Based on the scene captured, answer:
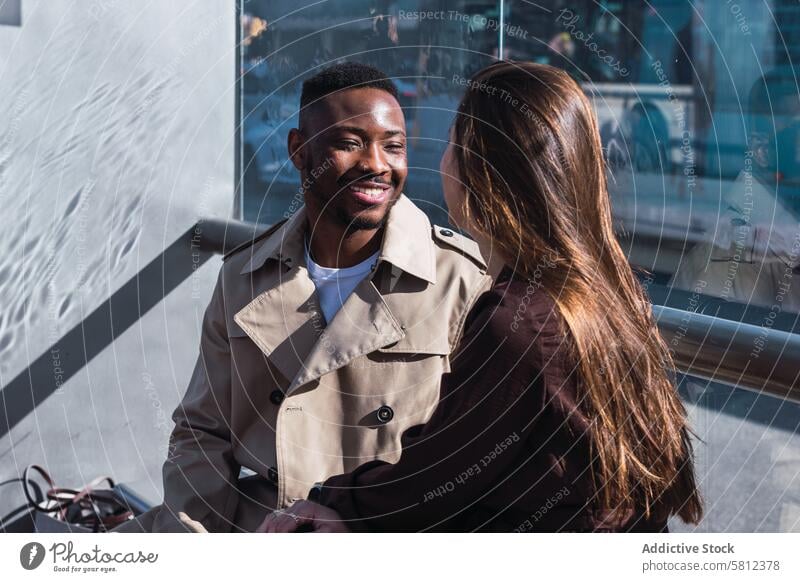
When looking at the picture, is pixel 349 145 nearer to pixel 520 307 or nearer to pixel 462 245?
pixel 462 245

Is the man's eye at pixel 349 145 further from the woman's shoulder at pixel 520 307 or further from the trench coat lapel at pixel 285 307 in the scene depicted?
the woman's shoulder at pixel 520 307

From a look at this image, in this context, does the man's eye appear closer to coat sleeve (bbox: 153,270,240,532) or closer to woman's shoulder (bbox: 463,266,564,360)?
coat sleeve (bbox: 153,270,240,532)

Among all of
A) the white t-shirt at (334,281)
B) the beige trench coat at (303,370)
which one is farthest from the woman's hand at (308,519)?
the white t-shirt at (334,281)

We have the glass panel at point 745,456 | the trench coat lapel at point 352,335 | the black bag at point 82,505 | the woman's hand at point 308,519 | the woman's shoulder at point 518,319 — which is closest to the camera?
the woman's shoulder at point 518,319

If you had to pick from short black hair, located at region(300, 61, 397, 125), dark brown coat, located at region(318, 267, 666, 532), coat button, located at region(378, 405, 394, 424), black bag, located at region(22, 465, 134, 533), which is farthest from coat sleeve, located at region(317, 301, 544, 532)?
black bag, located at region(22, 465, 134, 533)

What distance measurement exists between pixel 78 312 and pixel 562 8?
41.8 inches

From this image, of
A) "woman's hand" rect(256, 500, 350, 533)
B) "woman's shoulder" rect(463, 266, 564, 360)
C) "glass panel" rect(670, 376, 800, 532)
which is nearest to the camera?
"woman's shoulder" rect(463, 266, 564, 360)

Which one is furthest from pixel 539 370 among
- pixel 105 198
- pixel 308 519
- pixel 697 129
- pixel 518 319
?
pixel 105 198

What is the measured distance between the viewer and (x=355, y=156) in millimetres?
1354

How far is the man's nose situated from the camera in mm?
1346

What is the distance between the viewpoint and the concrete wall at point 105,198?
1856 mm

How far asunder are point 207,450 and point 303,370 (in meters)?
0.18

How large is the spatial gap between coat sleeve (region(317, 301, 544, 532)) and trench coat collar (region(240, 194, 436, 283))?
0.31 metres
